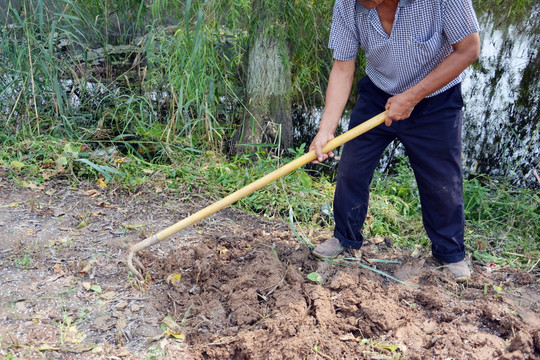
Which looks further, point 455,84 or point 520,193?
point 520,193

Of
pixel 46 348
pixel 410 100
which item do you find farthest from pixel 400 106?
pixel 46 348

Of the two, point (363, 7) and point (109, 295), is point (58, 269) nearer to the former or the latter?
point (109, 295)

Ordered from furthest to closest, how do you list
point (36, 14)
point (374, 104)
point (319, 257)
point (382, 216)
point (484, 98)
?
point (484, 98), point (36, 14), point (382, 216), point (319, 257), point (374, 104)

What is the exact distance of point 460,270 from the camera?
286cm

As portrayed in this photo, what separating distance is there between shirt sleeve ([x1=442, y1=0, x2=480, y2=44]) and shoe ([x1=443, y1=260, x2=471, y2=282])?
50.4 inches

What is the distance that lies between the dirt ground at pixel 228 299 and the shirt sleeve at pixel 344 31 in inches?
46.0

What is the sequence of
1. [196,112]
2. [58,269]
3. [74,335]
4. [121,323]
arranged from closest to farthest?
[74,335]
[121,323]
[58,269]
[196,112]

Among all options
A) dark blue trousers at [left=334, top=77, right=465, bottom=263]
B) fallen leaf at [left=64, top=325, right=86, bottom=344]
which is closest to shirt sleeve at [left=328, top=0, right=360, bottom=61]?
dark blue trousers at [left=334, top=77, right=465, bottom=263]

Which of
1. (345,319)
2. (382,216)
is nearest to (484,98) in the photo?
(382,216)

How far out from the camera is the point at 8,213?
3.19m

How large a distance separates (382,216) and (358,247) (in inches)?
24.7

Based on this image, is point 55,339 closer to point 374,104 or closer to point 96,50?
point 374,104

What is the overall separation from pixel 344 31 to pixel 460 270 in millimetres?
1472

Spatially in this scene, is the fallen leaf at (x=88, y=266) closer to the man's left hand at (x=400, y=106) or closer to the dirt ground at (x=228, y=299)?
the dirt ground at (x=228, y=299)
